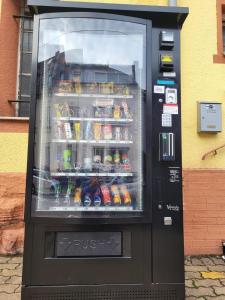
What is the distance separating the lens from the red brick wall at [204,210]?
3703 millimetres

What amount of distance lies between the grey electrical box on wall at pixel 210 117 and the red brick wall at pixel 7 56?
101 inches

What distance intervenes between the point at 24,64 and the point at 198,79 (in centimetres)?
246

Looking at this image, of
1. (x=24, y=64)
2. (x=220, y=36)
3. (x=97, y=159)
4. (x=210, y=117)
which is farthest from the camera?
(x=24, y=64)

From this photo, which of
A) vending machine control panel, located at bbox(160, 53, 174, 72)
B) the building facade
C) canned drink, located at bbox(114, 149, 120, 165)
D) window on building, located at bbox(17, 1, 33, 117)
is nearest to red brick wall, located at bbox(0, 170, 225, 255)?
the building facade

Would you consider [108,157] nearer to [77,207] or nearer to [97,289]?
[77,207]

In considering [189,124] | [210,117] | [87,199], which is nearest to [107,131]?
[87,199]

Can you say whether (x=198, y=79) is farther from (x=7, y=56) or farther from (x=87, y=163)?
(x=7, y=56)

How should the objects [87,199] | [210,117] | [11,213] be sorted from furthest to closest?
[210,117] → [11,213] → [87,199]

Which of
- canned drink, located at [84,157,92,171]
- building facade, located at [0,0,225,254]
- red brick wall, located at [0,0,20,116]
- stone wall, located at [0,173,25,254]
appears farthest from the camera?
red brick wall, located at [0,0,20,116]

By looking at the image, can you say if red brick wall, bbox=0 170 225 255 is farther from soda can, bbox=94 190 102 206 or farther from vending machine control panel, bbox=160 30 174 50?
vending machine control panel, bbox=160 30 174 50

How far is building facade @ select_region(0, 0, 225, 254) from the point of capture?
3.65 m

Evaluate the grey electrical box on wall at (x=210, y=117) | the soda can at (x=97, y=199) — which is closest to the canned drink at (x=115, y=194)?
the soda can at (x=97, y=199)

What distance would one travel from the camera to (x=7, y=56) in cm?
382

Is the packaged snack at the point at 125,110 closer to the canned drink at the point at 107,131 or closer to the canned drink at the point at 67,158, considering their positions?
the canned drink at the point at 107,131
